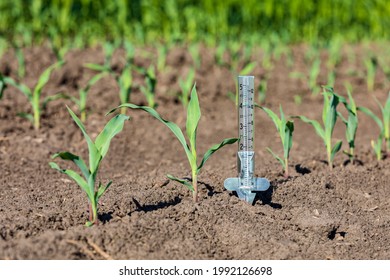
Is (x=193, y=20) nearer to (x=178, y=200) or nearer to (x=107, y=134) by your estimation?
(x=178, y=200)

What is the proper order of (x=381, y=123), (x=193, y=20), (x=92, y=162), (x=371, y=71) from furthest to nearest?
(x=193, y=20), (x=371, y=71), (x=381, y=123), (x=92, y=162)

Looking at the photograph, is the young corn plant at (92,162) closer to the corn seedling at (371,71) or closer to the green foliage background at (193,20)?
the corn seedling at (371,71)

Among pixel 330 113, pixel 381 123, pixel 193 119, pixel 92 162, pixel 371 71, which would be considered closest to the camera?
pixel 92 162

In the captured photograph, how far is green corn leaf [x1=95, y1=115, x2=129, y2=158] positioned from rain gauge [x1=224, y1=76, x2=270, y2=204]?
0.55 m

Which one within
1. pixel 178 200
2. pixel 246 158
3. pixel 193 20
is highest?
pixel 193 20

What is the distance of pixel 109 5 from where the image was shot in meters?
9.15

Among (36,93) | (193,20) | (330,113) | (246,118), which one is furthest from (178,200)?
(193,20)

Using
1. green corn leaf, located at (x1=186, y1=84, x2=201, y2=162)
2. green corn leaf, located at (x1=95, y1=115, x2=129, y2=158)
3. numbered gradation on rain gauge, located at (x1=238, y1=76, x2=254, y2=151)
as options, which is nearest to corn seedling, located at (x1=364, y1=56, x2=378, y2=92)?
numbered gradation on rain gauge, located at (x1=238, y1=76, x2=254, y2=151)

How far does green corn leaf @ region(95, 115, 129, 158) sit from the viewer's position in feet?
9.32

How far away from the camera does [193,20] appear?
9.32 metres

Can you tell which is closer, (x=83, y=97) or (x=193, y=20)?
(x=83, y=97)

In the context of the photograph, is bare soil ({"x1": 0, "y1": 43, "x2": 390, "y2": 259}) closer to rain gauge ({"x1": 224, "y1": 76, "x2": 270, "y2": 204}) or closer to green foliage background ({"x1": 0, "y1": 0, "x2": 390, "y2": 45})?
rain gauge ({"x1": 224, "y1": 76, "x2": 270, "y2": 204})

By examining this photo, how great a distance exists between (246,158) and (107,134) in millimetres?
648

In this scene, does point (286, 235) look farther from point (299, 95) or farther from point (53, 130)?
point (299, 95)
